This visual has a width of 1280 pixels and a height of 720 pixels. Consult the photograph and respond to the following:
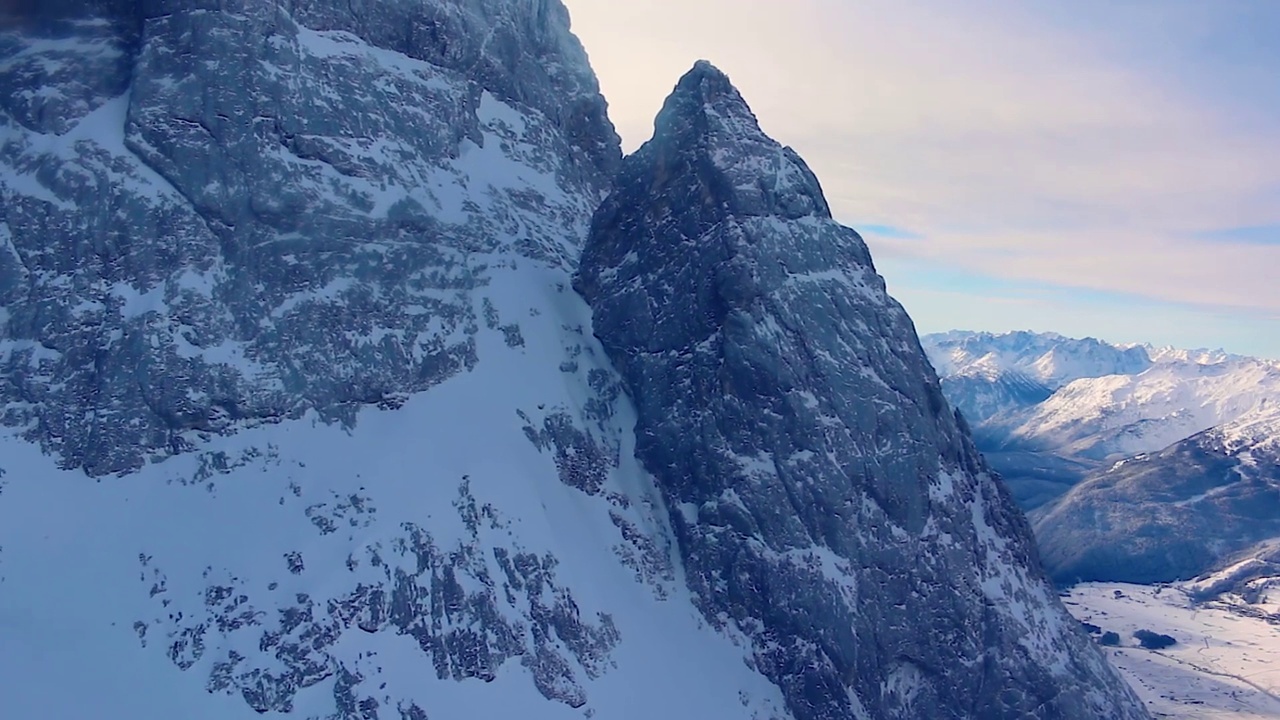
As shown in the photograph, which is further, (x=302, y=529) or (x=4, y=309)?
(x=4, y=309)

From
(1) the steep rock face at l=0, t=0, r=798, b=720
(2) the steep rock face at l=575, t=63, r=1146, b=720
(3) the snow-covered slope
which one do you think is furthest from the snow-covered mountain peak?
(3) the snow-covered slope

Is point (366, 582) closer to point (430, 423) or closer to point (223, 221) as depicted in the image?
point (430, 423)

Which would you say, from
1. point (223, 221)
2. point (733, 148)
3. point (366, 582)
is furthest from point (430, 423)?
point (733, 148)

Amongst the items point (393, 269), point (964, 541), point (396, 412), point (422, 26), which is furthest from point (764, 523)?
point (422, 26)

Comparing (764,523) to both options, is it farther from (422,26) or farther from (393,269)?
(422,26)

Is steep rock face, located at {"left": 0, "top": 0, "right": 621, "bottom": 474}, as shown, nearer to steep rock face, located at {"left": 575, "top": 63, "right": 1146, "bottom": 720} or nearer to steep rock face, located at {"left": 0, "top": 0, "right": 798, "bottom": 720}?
steep rock face, located at {"left": 0, "top": 0, "right": 798, "bottom": 720}
